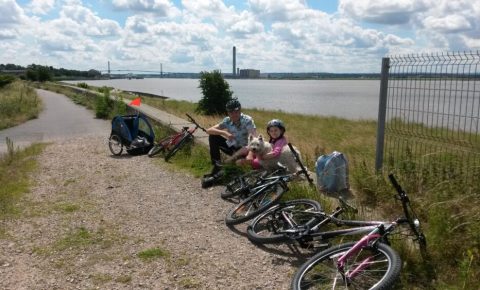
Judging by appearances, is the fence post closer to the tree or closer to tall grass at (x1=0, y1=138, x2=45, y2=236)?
tall grass at (x1=0, y1=138, x2=45, y2=236)

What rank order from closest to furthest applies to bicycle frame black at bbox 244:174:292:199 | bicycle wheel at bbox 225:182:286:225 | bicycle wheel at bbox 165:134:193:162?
bicycle wheel at bbox 225:182:286:225
bicycle frame black at bbox 244:174:292:199
bicycle wheel at bbox 165:134:193:162

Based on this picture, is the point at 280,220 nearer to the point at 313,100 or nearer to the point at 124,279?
the point at 124,279

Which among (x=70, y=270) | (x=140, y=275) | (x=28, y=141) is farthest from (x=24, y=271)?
(x=28, y=141)

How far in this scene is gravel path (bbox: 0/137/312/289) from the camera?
4402 millimetres

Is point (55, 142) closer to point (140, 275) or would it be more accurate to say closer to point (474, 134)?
point (140, 275)

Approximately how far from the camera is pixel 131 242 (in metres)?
5.31

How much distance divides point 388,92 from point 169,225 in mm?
3482

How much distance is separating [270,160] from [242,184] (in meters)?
0.57

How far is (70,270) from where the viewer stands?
460 cm

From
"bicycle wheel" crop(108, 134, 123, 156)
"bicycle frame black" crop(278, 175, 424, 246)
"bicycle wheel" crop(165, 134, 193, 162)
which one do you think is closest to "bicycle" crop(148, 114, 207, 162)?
"bicycle wheel" crop(165, 134, 193, 162)

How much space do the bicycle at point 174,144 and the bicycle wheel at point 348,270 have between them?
626 centimetres

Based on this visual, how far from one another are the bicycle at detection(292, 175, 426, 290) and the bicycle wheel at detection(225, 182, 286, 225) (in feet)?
5.70

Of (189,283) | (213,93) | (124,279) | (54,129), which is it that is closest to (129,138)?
(124,279)

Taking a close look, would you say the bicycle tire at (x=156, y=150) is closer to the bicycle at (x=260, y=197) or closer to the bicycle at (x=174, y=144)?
the bicycle at (x=174, y=144)
